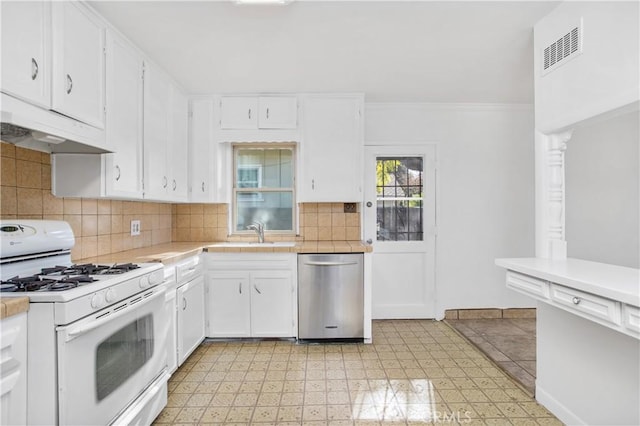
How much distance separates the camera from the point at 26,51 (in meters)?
1.48

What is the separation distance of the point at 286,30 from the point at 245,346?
2571mm

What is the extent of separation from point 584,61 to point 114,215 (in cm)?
318

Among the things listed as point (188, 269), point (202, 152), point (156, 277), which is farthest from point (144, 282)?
point (202, 152)

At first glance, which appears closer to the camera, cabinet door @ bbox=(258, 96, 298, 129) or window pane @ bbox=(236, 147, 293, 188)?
cabinet door @ bbox=(258, 96, 298, 129)

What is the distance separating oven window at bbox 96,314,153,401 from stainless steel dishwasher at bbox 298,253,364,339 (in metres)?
1.45

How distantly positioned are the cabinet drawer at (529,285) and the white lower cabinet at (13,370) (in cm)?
226

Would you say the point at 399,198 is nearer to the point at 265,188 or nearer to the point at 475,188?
the point at 475,188

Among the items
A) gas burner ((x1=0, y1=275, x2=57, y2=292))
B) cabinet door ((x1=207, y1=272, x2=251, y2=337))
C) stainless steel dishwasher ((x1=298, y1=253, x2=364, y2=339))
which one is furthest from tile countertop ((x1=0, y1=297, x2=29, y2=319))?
stainless steel dishwasher ((x1=298, y1=253, x2=364, y2=339))

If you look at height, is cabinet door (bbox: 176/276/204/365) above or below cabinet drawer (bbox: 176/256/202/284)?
below

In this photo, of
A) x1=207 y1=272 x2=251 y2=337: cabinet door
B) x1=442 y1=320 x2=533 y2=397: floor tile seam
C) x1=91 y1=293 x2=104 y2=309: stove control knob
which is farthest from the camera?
x1=207 y1=272 x2=251 y2=337: cabinet door

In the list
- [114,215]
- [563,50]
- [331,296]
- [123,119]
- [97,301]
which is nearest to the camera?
[97,301]

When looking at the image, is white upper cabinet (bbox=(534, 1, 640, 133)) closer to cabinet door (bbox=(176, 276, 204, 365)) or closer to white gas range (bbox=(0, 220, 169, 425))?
white gas range (bbox=(0, 220, 169, 425))

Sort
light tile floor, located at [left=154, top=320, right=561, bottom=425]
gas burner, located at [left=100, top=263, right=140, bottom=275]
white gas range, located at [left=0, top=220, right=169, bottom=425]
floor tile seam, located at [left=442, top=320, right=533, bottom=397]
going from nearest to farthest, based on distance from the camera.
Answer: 1. white gas range, located at [left=0, top=220, right=169, bottom=425]
2. gas burner, located at [left=100, top=263, right=140, bottom=275]
3. light tile floor, located at [left=154, top=320, right=561, bottom=425]
4. floor tile seam, located at [left=442, top=320, right=533, bottom=397]

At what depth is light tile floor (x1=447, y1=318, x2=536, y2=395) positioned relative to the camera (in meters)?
2.59
